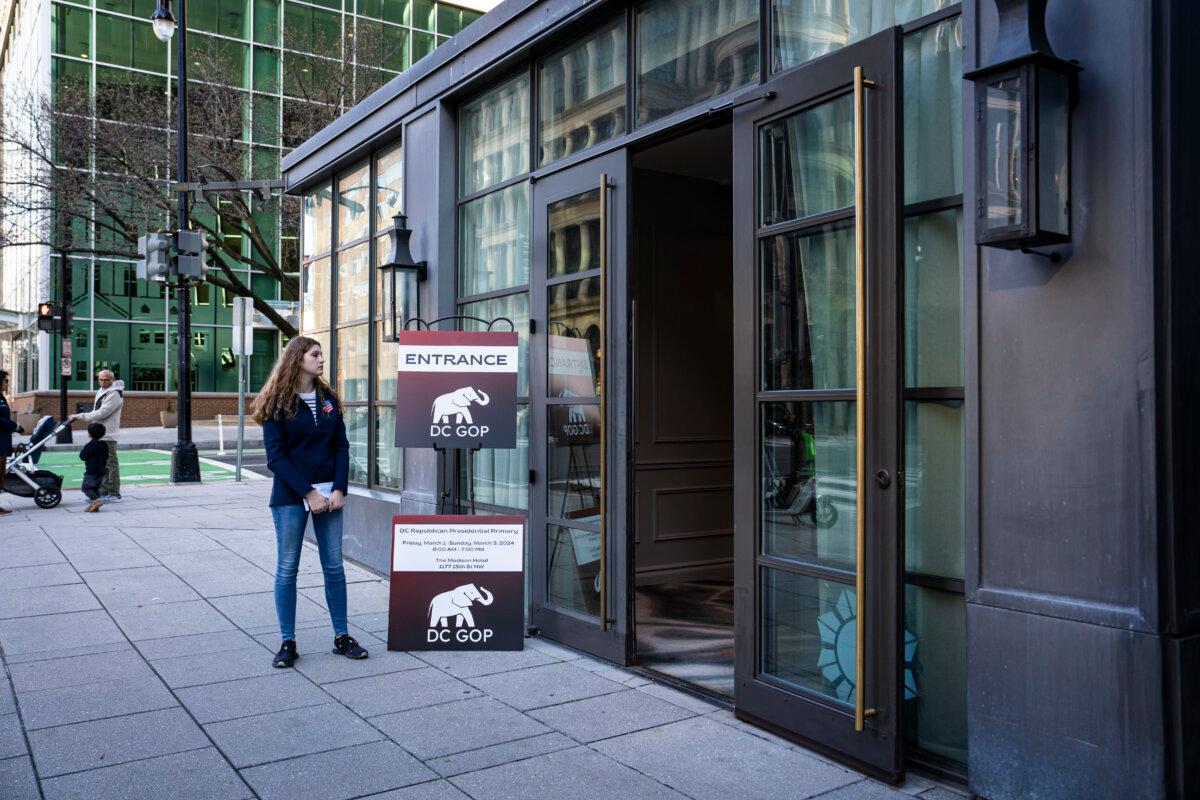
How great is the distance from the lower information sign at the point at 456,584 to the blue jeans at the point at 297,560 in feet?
1.05

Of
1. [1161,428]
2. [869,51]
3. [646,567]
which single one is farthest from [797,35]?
[646,567]

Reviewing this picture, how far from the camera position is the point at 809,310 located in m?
4.40

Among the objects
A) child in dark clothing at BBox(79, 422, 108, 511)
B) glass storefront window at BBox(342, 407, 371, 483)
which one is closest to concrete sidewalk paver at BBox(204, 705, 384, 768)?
glass storefront window at BBox(342, 407, 371, 483)

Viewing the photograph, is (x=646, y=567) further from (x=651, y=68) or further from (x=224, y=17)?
(x=224, y=17)

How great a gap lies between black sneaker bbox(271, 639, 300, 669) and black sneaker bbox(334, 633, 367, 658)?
0.83 feet

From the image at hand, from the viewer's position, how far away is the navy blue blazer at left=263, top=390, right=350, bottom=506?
18.4 ft

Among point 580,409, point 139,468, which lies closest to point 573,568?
point 580,409

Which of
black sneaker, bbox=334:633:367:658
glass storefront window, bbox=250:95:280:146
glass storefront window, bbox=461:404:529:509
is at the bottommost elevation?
black sneaker, bbox=334:633:367:658

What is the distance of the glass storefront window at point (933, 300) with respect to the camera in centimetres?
392


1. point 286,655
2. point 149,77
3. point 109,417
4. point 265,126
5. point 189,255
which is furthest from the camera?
point 149,77

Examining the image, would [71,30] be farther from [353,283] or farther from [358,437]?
[358,437]

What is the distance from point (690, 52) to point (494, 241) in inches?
89.6

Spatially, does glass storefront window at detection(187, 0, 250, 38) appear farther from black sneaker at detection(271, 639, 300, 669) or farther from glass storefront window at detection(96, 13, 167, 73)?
black sneaker at detection(271, 639, 300, 669)

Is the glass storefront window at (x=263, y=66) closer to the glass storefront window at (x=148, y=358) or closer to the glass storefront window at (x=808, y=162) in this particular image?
the glass storefront window at (x=148, y=358)
